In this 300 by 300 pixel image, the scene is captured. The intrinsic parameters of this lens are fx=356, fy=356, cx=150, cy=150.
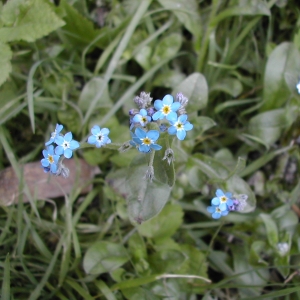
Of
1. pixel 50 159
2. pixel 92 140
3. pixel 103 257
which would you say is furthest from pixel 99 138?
pixel 103 257

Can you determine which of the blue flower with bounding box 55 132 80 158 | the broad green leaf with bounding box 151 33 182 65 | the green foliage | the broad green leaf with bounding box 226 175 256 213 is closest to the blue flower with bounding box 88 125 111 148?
the blue flower with bounding box 55 132 80 158

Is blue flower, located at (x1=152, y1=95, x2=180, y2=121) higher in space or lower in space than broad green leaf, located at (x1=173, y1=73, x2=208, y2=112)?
lower

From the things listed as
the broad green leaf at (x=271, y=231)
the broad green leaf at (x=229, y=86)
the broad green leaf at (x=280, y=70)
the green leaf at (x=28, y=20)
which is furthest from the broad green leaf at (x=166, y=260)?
the green leaf at (x=28, y=20)

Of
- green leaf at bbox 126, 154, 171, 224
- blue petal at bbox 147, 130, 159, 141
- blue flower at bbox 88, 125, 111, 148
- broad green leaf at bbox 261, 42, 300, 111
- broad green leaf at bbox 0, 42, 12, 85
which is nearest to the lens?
blue petal at bbox 147, 130, 159, 141

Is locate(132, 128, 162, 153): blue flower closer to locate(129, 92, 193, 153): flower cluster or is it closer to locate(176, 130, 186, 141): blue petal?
locate(129, 92, 193, 153): flower cluster

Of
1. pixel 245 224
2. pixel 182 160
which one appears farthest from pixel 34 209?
pixel 245 224

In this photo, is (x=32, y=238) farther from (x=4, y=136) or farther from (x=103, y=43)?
(x=103, y=43)
